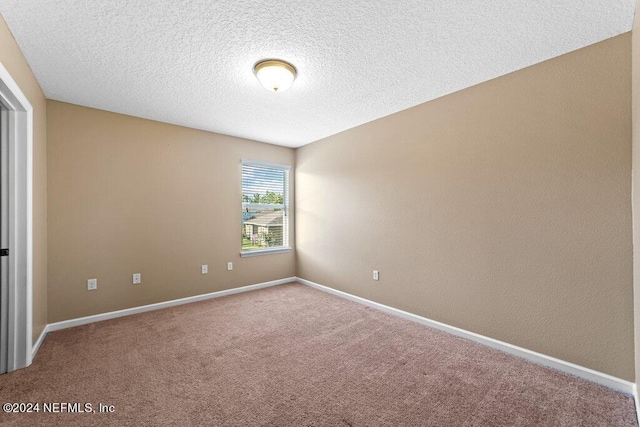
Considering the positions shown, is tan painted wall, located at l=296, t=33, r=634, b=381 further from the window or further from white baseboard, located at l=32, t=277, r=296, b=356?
white baseboard, located at l=32, t=277, r=296, b=356

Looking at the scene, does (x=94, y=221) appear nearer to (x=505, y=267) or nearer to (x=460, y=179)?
(x=460, y=179)

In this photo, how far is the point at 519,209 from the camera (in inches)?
92.9

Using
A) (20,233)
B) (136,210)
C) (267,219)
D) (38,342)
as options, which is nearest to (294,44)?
(20,233)

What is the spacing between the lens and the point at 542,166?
7.33 ft

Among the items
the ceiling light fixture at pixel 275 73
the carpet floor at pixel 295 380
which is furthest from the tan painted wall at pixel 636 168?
the ceiling light fixture at pixel 275 73

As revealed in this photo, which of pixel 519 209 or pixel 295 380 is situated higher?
pixel 519 209

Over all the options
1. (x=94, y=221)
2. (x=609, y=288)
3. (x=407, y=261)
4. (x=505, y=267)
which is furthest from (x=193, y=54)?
(x=609, y=288)

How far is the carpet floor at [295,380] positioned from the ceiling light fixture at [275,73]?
236 centimetres

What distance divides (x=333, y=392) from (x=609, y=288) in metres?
2.09

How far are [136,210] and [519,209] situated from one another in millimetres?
4158

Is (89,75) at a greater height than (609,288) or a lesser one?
greater

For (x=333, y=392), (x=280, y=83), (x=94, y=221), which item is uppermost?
(x=280, y=83)

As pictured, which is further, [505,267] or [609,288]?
[505,267]

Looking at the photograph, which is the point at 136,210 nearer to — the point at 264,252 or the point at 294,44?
the point at 264,252
